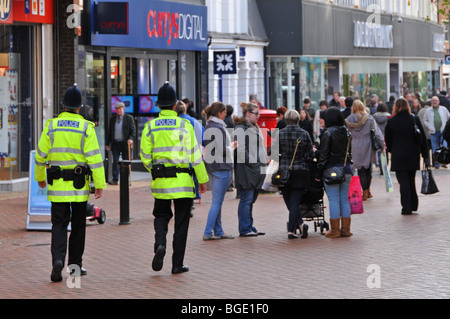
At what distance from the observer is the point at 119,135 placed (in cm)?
2225

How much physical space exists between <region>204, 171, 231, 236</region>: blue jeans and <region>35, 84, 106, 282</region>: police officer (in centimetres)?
312

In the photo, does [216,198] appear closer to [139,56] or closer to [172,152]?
[172,152]

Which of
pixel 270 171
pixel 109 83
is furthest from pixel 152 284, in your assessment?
pixel 109 83

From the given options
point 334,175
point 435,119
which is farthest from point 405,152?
point 435,119

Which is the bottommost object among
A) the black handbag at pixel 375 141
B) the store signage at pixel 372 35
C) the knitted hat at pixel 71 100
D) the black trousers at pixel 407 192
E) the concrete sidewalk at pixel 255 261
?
the concrete sidewalk at pixel 255 261

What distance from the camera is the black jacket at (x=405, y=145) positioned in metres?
16.1

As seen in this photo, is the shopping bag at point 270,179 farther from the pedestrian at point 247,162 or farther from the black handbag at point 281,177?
the black handbag at point 281,177

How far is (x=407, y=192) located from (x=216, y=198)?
3.97m

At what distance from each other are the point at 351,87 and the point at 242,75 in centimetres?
1021

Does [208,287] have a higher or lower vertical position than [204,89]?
lower

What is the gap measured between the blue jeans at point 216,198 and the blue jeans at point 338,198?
1.31 meters

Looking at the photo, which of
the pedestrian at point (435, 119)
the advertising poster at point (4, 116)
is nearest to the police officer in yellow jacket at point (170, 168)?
the advertising poster at point (4, 116)

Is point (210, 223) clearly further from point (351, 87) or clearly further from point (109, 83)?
point (351, 87)

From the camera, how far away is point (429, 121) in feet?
85.6
